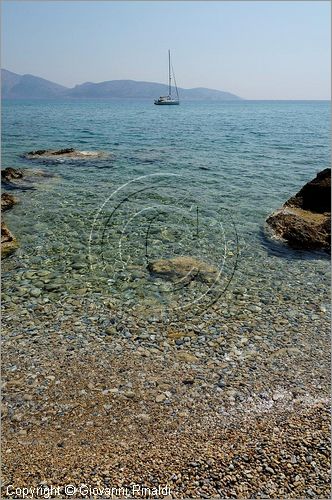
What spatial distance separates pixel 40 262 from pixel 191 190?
485 inches

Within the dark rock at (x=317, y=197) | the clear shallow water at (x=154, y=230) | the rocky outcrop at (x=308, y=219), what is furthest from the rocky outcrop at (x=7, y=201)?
the dark rock at (x=317, y=197)

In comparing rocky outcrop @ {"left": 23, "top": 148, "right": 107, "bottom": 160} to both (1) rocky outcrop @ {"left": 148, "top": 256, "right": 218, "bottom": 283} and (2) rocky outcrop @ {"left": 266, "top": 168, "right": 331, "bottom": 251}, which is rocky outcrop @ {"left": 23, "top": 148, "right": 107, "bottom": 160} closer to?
(2) rocky outcrop @ {"left": 266, "top": 168, "right": 331, "bottom": 251}

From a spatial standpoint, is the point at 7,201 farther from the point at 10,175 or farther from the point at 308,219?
the point at 308,219

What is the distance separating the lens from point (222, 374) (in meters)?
7.99

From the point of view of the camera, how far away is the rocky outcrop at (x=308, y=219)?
48.0 ft

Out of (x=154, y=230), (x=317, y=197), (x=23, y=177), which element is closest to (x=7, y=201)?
(x=23, y=177)

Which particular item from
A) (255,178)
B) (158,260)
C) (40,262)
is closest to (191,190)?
(255,178)

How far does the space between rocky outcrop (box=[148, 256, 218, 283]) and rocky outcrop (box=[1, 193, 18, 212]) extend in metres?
9.36

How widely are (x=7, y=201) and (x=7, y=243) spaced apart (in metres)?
5.95

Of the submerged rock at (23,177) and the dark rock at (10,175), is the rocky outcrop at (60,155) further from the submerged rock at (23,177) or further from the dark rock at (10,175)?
the dark rock at (10,175)

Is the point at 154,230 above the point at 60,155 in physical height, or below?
below

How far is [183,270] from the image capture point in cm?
1241

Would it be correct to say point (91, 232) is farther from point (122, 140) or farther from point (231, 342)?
point (122, 140)

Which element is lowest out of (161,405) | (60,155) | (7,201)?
(161,405)
